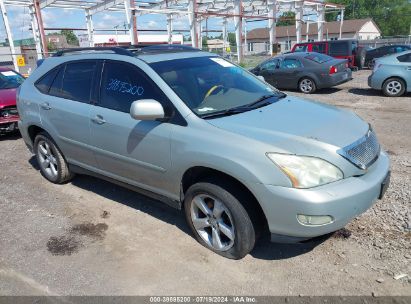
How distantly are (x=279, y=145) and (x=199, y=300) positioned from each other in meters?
1.36

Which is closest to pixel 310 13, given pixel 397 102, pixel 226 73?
pixel 397 102

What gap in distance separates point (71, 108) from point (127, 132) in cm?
106

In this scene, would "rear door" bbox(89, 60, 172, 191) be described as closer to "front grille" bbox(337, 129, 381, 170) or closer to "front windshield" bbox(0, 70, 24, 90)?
"front grille" bbox(337, 129, 381, 170)

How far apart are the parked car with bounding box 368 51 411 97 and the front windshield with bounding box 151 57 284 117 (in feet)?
Answer: 27.8

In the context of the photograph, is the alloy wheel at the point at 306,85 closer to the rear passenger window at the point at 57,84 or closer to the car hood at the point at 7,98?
the car hood at the point at 7,98

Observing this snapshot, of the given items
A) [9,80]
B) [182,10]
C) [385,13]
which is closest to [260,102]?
[9,80]

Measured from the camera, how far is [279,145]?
2859 mm

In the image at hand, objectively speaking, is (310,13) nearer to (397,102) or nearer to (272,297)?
(397,102)

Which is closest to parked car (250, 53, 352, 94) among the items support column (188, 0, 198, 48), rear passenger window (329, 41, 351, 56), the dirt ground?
rear passenger window (329, 41, 351, 56)

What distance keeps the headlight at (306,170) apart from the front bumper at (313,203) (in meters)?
0.05

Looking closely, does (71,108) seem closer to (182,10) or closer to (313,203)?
(313,203)

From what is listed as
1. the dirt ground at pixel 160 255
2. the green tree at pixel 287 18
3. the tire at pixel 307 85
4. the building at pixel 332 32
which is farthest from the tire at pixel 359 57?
the building at pixel 332 32

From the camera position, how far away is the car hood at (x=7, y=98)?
7.66m

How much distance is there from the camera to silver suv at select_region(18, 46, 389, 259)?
2.80 meters
